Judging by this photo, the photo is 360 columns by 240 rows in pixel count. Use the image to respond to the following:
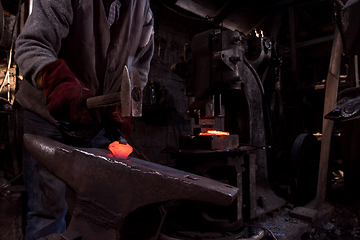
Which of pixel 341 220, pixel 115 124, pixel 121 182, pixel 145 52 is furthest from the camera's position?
pixel 341 220

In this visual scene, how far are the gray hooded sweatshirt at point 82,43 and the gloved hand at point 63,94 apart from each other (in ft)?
0.30

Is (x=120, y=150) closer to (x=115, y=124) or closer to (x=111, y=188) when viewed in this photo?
(x=111, y=188)

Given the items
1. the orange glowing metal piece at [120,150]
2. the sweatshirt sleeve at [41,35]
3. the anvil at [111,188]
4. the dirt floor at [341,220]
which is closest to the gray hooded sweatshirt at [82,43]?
the sweatshirt sleeve at [41,35]

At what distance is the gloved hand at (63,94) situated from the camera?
1056 millimetres

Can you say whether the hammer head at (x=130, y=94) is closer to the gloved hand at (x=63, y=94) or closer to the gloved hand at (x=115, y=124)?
the gloved hand at (x=63, y=94)

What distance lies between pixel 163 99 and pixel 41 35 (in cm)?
304

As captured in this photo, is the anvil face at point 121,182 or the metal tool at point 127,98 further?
the metal tool at point 127,98

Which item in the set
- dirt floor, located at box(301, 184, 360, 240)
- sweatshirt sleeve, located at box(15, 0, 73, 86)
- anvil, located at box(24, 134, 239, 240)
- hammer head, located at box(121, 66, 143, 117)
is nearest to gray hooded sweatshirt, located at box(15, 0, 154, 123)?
sweatshirt sleeve, located at box(15, 0, 73, 86)

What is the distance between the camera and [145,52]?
1.95 m

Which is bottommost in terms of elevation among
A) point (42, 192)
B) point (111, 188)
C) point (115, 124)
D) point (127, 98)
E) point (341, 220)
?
point (341, 220)

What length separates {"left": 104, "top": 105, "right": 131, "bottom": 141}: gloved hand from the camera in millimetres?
Result: 1411

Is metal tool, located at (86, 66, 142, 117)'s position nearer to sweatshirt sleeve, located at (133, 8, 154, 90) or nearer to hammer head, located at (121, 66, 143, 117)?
hammer head, located at (121, 66, 143, 117)

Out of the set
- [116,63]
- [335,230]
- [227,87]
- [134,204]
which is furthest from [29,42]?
[335,230]

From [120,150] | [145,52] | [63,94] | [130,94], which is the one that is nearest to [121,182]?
[120,150]
